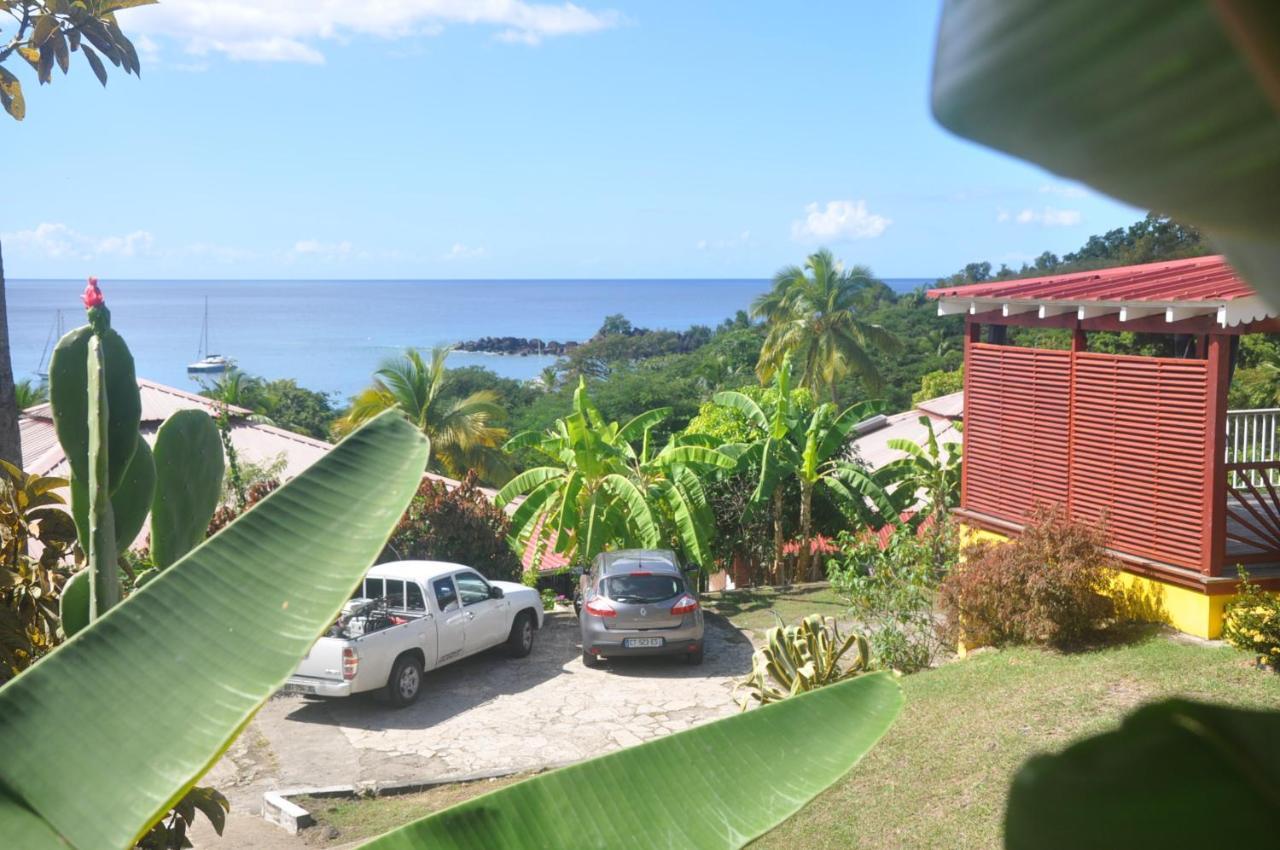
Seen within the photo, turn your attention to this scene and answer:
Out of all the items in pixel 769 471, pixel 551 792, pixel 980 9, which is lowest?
pixel 769 471

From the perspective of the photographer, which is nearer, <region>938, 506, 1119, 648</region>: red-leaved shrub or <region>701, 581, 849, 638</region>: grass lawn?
<region>938, 506, 1119, 648</region>: red-leaved shrub

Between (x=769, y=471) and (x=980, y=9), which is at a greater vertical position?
(x=980, y=9)

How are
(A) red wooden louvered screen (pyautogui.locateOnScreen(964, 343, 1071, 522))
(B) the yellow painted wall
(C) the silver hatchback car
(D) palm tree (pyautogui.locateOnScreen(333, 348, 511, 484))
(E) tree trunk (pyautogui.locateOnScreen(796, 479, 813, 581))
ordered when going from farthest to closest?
(D) palm tree (pyautogui.locateOnScreen(333, 348, 511, 484)) < (E) tree trunk (pyautogui.locateOnScreen(796, 479, 813, 581)) < (C) the silver hatchback car < (A) red wooden louvered screen (pyautogui.locateOnScreen(964, 343, 1071, 522)) < (B) the yellow painted wall

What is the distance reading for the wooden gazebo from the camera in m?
8.66

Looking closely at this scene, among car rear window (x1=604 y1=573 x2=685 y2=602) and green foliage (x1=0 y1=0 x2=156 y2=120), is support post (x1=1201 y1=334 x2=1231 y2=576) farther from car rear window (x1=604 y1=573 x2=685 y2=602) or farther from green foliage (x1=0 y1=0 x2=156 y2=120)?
green foliage (x1=0 y1=0 x2=156 y2=120)

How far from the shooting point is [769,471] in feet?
53.9

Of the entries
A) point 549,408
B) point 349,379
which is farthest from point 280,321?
point 549,408

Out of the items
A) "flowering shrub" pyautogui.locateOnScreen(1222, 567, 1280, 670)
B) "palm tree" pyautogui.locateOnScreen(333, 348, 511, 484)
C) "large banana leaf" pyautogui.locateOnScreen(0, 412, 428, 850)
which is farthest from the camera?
"palm tree" pyautogui.locateOnScreen(333, 348, 511, 484)

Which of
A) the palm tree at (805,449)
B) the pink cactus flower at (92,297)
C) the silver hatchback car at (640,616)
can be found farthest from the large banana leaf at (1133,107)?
the palm tree at (805,449)

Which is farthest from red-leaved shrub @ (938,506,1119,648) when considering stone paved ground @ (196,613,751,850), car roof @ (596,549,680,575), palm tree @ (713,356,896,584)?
palm tree @ (713,356,896,584)

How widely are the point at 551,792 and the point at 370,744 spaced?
950 cm

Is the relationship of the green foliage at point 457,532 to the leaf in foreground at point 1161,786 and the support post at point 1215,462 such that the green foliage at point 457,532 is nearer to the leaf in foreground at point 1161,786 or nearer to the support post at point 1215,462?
the support post at point 1215,462

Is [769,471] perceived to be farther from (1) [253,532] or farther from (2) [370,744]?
(1) [253,532]

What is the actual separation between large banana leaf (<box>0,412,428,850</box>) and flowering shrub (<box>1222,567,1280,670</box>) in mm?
8374
